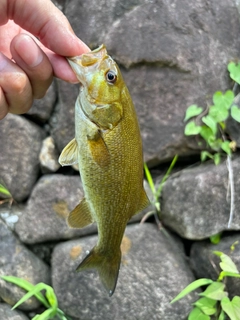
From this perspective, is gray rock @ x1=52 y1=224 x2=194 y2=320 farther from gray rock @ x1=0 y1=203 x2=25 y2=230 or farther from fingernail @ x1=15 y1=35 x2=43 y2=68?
fingernail @ x1=15 y1=35 x2=43 y2=68

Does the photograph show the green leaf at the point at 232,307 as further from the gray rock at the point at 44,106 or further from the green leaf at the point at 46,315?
the gray rock at the point at 44,106

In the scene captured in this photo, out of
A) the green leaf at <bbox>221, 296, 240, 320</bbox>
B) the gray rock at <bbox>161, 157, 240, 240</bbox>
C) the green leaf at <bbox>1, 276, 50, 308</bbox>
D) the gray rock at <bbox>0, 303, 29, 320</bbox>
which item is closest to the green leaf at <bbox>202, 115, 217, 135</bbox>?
the gray rock at <bbox>161, 157, 240, 240</bbox>

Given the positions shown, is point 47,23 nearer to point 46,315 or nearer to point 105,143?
point 105,143

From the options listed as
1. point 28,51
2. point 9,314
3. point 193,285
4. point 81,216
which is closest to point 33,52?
point 28,51

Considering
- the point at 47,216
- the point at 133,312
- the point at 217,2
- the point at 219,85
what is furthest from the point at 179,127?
the point at 133,312

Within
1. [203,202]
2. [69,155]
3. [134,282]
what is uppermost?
[69,155]

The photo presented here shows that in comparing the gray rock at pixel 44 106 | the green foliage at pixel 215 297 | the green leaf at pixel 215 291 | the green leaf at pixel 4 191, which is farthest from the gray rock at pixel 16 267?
the green leaf at pixel 215 291

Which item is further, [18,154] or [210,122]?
[18,154]
